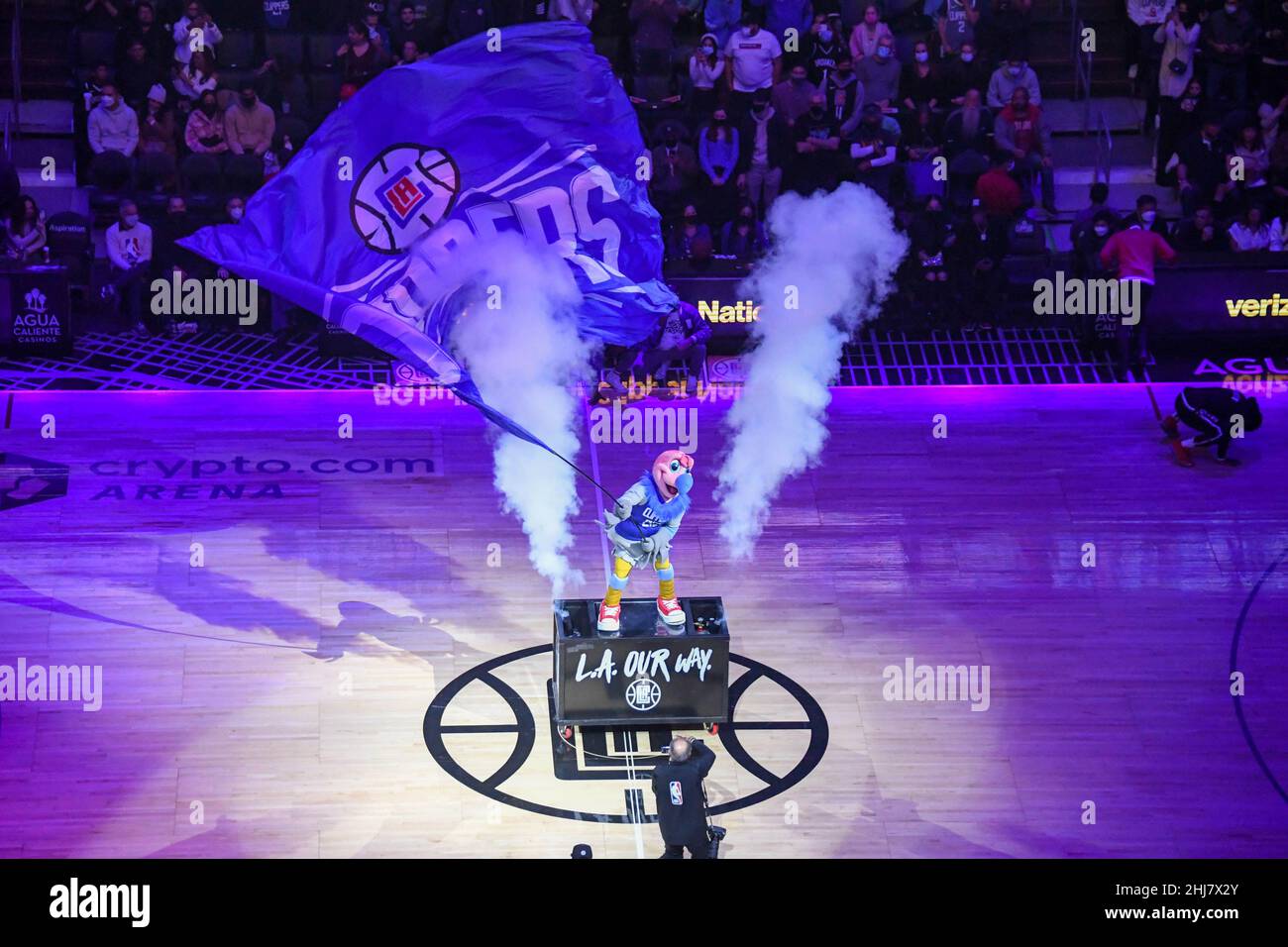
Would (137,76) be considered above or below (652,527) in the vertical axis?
above

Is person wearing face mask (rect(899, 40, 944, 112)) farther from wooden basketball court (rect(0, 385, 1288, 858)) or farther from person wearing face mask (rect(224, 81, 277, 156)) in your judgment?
person wearing face mask (rect(224, 81, 277, 156))

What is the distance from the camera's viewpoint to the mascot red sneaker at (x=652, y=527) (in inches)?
516

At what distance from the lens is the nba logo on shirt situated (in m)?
13.5

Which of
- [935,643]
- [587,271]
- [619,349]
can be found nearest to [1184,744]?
[935,643]

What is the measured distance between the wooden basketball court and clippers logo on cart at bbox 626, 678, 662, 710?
23 cm

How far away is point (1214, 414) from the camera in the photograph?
711 inches

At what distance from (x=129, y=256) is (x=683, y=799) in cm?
1148

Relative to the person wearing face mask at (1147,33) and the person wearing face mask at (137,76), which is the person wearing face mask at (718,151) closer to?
the person wearing face mask at (1147,33)

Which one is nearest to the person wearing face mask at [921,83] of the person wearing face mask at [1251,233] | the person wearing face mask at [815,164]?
the person wearing face mask at [815,164]

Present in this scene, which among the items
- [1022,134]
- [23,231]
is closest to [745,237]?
[1022,134]

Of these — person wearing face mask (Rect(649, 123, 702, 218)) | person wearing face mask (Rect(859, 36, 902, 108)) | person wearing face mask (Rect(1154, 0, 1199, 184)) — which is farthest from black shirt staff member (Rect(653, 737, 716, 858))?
person wearing face mask (Rect(1154, 0, 1199, 184))

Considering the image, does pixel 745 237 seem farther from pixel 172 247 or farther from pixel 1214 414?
pixel 172 247

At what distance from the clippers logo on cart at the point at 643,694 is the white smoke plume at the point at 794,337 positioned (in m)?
3.16

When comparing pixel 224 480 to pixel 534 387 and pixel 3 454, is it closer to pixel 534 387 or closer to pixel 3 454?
pixel 3 454
